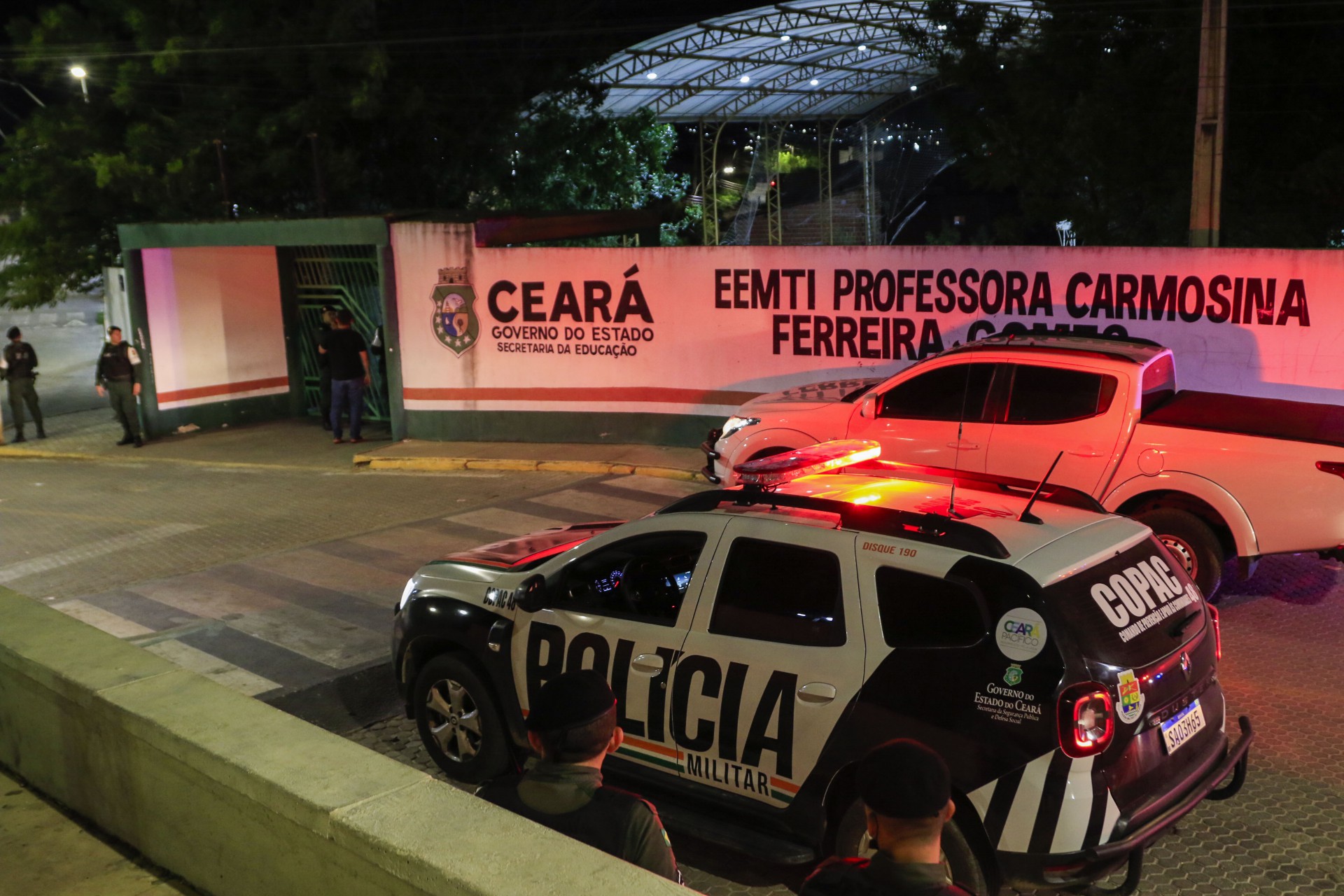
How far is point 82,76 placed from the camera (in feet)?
78.7

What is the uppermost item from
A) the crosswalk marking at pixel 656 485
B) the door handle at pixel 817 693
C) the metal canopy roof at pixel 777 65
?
the metal canopy roof at pixel 777 65

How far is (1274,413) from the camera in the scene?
8.27 m

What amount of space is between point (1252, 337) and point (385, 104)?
18546 mm

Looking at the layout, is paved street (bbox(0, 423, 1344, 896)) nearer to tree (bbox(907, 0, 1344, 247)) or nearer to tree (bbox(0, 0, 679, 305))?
tree (bbox(0, 0, 679, 305))

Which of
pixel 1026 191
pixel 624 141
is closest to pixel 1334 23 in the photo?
pixel 1026 191

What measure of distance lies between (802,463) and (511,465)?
9.10 metres

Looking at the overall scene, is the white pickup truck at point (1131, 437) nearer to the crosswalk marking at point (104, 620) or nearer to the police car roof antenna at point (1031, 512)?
the police car roof antenna at point (1031, 512)

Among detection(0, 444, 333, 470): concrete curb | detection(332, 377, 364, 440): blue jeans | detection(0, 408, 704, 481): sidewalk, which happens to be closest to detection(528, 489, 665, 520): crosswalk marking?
detection(0, 408, 704, 481): sidewalk

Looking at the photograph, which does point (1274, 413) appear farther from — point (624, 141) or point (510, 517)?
point (624, 141)

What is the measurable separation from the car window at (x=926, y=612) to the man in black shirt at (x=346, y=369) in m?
12.9

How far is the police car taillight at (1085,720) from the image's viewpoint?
13.3 feet

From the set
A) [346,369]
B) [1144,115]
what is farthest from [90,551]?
[1144,115]

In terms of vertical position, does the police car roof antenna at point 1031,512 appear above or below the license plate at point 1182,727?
above

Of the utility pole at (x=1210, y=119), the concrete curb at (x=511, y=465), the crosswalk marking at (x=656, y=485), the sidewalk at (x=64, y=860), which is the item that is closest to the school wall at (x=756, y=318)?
the concrete curb at (x=511, y=465)
